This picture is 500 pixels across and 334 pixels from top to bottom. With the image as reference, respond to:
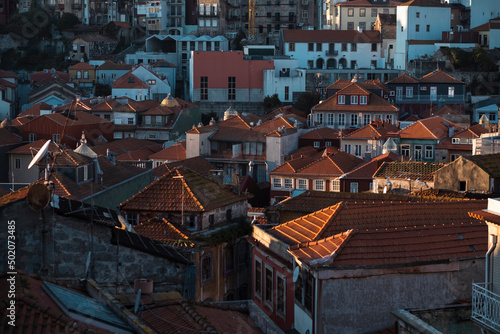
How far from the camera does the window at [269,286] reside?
56.7ft

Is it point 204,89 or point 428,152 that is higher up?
point 204,89

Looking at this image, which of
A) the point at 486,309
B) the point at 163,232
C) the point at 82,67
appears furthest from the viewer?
the point at 82,67

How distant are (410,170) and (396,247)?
16.2 metres

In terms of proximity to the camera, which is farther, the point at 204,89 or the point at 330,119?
the point at 204,89

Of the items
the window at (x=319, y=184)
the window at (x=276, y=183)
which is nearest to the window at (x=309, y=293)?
the window at (x=319, y=184)

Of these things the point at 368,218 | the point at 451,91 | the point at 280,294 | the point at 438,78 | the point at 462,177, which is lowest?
the point at 280,294

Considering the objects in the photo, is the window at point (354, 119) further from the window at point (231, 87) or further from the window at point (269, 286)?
the window at point (269, 286)

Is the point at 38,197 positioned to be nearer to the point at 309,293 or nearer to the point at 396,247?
the point at 309,293

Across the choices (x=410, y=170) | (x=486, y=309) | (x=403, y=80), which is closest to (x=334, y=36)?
(x=403, y=80)

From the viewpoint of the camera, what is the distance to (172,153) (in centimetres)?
5119

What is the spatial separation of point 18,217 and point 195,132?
118 feet

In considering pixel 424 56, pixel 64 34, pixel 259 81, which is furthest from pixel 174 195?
pixel 64 34

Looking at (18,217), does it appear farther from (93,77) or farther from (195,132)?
(93,77)

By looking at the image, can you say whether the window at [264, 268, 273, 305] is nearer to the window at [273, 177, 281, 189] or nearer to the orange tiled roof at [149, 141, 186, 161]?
the window at [273, 177, 281, 189]
